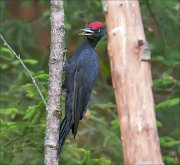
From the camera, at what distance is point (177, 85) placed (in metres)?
6.40

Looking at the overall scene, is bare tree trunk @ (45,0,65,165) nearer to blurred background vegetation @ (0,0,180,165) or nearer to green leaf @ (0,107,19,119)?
blurred background vegetation @ (0,0,180,165)

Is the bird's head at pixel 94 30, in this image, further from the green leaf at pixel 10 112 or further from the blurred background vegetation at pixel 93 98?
the green leaf at pixel 10 112

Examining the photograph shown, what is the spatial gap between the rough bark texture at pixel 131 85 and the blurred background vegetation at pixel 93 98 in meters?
0.44

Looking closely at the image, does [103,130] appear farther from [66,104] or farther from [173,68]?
[66,104]

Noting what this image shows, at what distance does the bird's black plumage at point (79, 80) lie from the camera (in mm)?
4887

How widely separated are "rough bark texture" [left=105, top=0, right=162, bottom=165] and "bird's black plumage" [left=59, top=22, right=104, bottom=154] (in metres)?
0.35

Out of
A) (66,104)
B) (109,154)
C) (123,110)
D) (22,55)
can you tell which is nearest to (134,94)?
(123,110)

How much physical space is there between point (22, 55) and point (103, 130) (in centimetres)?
157

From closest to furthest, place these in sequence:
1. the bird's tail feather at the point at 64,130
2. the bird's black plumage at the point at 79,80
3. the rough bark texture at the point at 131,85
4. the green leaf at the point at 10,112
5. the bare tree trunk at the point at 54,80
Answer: the bare tree trunk at the point at 54,80 < the bird's tail feather at the point at 64,130 < the bird's black plumage at the point at 79,80 < the rough bark texture at the point at 131,85 < the green leaf at the point at 10,112

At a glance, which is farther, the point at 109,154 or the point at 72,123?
the point at 109,154

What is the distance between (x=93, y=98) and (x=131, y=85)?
1986 millimetres

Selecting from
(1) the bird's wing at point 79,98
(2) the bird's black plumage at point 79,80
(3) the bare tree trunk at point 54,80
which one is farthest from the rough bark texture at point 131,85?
(3) the bare tree trunk at point 54,80

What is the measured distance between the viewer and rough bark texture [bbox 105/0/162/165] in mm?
5355

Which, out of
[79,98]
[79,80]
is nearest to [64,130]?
[79,98]
